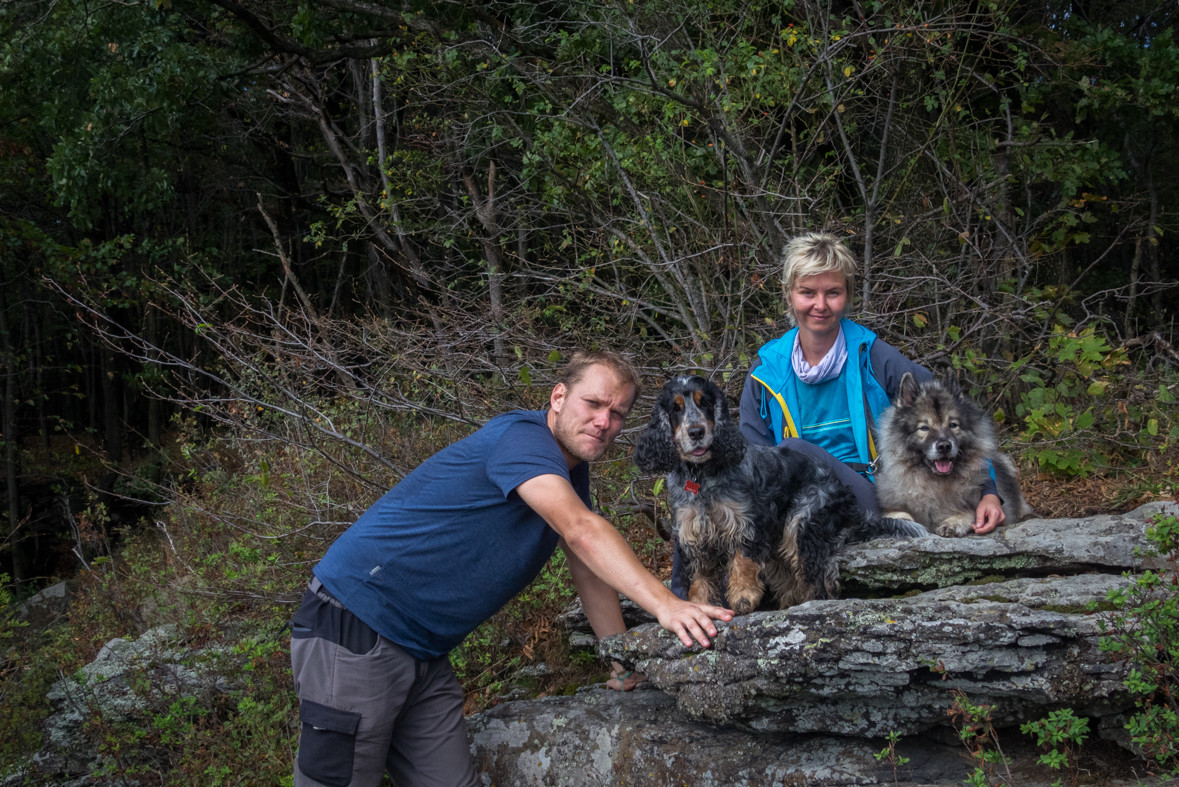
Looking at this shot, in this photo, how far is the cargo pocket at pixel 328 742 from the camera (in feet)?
12.1

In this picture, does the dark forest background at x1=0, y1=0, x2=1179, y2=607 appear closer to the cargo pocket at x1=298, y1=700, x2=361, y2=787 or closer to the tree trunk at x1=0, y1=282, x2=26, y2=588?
the cargo pocket at x1=298, y1=700, x2=361, y2=787

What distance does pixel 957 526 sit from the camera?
4238mm

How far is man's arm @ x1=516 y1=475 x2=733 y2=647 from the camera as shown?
3270 millimetres

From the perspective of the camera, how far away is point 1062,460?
20.3 ft

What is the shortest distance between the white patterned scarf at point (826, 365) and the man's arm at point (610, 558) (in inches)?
61.9

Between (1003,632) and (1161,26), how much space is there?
10937 mm

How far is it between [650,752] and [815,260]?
2588 mm

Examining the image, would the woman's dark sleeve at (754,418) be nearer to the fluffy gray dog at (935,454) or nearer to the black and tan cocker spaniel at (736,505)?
the black and tan cocker spaniel at (736,505)

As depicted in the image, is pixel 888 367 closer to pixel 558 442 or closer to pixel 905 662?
pixel 905 662

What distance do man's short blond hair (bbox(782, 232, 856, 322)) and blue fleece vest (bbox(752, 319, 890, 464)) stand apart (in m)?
0.24

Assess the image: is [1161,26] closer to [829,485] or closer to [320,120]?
[829,485]

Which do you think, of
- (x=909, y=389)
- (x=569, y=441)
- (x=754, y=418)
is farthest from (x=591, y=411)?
(x=909, y=389)

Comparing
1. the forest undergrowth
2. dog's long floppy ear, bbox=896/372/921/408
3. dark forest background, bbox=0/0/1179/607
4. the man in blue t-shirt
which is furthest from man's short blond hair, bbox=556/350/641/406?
dark forest background, bbox=0/0/1179/607

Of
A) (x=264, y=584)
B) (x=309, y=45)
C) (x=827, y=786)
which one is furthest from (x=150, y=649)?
(x=309, y=45)
